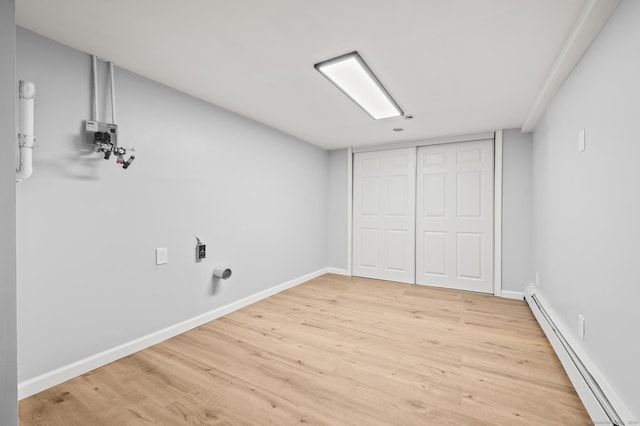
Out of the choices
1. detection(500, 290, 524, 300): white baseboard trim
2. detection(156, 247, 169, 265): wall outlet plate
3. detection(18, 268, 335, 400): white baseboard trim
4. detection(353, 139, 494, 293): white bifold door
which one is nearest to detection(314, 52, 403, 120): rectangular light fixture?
detection(353, 139, 494, 293): white bifold door

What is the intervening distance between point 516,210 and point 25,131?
490 cm

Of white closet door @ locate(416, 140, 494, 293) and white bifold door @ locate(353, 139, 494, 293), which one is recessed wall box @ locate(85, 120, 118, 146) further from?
white closet door @ locate(416, 140, 494, 293)

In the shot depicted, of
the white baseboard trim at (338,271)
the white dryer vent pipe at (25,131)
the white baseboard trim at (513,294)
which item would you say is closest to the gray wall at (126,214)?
the white dryer vent pipe at (25,131)

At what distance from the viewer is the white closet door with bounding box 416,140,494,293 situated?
3.98 meters

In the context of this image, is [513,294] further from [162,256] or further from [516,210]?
[162,256]

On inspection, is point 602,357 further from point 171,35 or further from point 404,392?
point 171,35

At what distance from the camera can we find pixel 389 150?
15.3ft

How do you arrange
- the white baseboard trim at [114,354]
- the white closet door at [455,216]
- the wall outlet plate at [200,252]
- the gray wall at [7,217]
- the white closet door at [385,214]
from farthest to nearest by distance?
the white closet door at [385,214], the white closet door at [455,216], the wall outlet plate at [200,252], the white baseboard trim at [114,354], the gray wall at [7,217]

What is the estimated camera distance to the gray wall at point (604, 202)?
1283 millimetres

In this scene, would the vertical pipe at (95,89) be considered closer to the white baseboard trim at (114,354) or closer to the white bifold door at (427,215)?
the white baseboard trim at (114,354)

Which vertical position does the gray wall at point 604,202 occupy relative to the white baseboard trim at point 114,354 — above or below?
above

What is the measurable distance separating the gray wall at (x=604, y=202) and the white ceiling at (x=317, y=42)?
0.31 m

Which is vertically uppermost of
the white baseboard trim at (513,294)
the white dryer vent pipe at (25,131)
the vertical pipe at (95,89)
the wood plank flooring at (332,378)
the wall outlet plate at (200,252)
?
the vertical pipe at (95,89)

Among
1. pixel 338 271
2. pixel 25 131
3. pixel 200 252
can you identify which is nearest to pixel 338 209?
pixel 338 271
